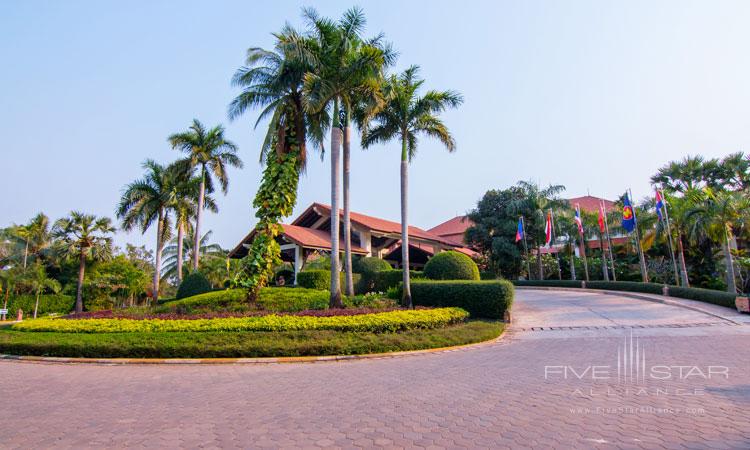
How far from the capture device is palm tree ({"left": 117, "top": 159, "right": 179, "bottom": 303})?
28031mm

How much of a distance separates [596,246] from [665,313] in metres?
27.4

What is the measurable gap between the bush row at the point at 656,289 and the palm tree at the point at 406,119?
12.5 m

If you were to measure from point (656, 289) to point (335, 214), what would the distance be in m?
19.3

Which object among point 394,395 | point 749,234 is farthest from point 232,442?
point 749,234

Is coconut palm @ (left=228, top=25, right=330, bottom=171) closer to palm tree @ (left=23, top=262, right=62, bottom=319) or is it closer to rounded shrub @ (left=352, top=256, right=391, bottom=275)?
rounded shrub @ (left=352, top=256, right=391, bottom=275)

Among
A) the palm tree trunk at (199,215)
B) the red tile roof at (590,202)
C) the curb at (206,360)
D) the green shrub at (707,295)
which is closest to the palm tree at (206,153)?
the palm tree trunk at (199,215)

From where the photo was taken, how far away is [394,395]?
5.77 m

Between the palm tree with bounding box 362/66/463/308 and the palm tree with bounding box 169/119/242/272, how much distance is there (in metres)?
15.2

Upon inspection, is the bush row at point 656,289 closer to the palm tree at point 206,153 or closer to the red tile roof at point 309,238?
the red tile roof at point 309,238

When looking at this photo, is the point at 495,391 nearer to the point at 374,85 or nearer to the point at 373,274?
the point at 374,85

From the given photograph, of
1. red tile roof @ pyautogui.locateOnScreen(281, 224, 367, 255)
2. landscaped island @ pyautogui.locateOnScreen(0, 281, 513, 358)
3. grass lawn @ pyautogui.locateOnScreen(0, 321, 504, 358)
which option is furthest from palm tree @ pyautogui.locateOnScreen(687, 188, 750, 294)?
red tile roof @ pyautogui.locateOnScreen(281, 224, 367, 255)

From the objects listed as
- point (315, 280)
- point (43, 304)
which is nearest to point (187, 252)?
point (43, 304)

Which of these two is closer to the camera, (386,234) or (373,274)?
(373,274)

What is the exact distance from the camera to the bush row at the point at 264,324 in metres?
11.0
